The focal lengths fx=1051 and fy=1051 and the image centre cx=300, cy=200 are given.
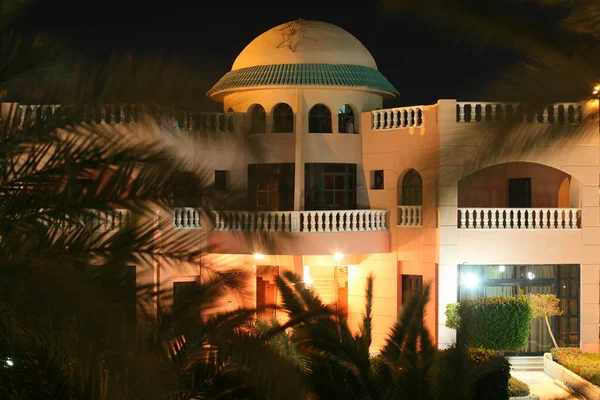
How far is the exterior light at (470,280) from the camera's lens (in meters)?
24.0

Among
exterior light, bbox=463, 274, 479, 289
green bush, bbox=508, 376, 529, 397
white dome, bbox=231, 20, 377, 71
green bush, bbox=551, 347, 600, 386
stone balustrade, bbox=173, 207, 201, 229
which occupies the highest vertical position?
white dome, bbox=231, 20, 377, 71

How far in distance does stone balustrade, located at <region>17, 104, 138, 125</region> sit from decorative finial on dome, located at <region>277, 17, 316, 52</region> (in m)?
18.6

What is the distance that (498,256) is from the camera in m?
24.0

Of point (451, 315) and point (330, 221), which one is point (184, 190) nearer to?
point (451, 315)

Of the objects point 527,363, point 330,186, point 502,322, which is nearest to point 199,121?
point 502,322

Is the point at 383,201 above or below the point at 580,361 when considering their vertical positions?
above

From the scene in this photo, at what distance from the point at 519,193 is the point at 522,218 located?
7.64ft

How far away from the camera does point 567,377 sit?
21.3 m

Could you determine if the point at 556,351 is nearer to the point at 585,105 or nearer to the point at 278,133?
the point at 278,133

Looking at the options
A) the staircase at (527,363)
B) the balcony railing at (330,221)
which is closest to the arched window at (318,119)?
the balcony railing at (330,221)

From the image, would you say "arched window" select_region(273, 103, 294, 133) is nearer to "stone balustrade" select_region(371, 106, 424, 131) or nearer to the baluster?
"stone balustrade" select_region(371, 106, 424, 131)

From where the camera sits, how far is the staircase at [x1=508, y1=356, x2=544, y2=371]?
2338cm

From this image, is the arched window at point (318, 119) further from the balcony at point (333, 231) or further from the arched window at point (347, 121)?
the balcony at point (333, 231)

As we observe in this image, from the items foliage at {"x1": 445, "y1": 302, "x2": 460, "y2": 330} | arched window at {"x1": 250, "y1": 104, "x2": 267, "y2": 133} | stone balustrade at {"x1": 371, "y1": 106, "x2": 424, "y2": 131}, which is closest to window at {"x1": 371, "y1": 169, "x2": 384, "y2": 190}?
stone balustrade at {"x1": 371, "y1": 106, "x2": 424, "y2": 131}
